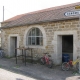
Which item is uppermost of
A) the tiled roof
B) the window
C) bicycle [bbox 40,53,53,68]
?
the tiled roof

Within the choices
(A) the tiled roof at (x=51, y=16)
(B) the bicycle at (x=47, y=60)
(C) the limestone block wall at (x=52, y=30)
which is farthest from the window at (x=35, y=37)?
(B) the bicycle at (x=47, y=60)

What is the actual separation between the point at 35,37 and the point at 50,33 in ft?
5.82

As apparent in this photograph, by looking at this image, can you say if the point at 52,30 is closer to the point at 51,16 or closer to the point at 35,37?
the point at 51,16

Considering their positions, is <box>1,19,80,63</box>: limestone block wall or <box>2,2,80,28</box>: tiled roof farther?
<box>2,2,80,28</box>: tiled roof

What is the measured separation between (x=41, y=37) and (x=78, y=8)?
5.29 metres

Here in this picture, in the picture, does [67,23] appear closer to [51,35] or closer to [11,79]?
[51,35]

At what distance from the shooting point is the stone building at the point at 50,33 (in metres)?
8.96

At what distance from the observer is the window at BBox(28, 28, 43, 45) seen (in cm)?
1130

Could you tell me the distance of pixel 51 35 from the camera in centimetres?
1016

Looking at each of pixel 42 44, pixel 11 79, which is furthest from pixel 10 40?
pixel 11 79

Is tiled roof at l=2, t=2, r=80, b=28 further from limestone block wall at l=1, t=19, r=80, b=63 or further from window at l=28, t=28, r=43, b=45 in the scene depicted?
window at l=28, t=28, r=43, b=45

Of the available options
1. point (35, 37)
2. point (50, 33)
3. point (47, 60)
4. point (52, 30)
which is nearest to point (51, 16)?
point (52, 30)

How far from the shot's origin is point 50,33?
10203 mm

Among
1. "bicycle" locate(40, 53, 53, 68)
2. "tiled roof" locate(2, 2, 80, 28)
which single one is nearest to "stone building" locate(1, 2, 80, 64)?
"tiled roof" locate(2, 2, 80, 28)
